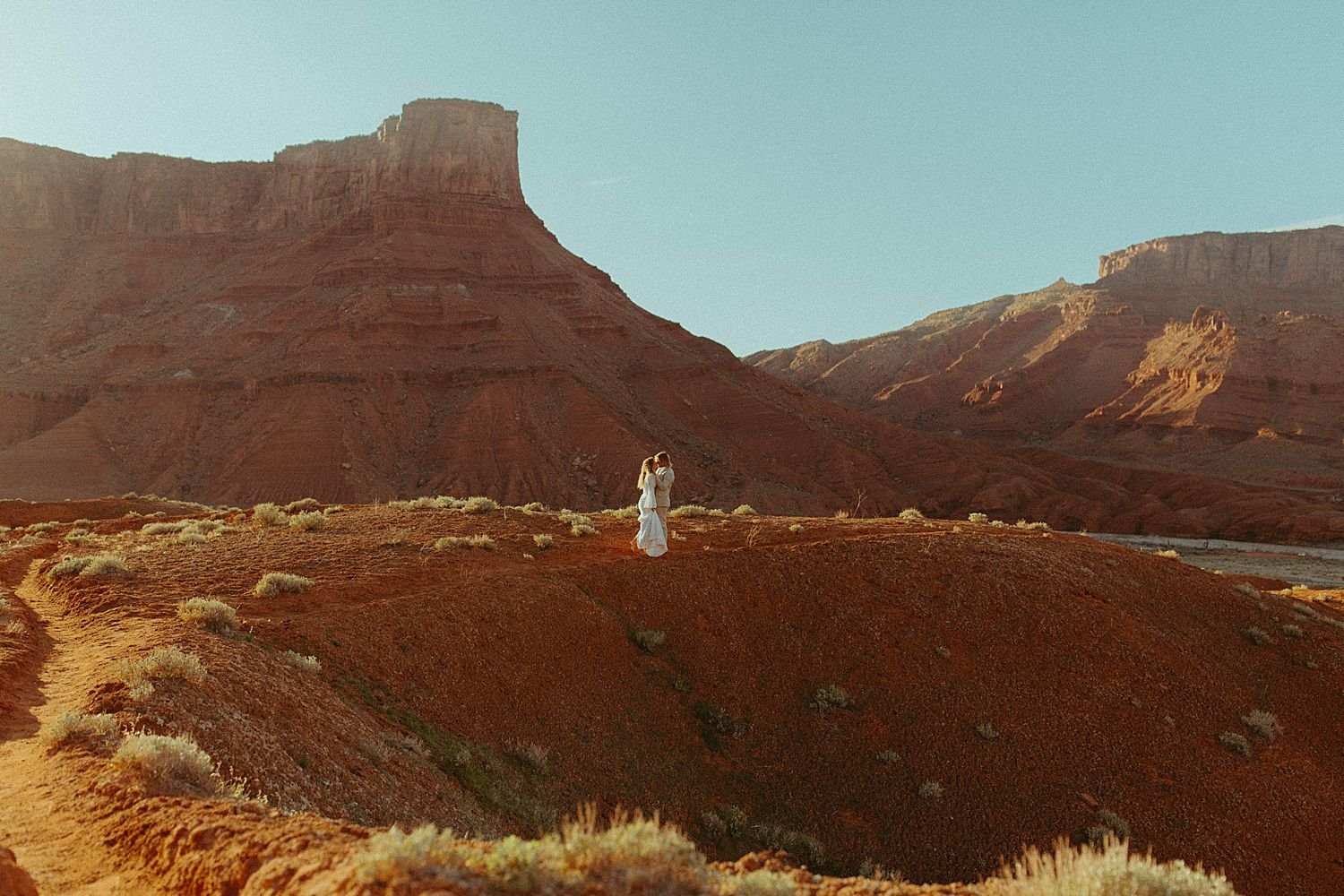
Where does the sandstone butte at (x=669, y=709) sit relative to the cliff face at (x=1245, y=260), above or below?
below

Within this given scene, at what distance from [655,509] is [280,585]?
6077 mm

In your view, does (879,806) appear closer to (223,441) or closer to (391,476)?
(391,476)

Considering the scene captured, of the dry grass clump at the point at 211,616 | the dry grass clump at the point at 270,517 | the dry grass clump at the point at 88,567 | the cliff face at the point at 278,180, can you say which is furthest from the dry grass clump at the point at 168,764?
the cliff face at the point at 278,180

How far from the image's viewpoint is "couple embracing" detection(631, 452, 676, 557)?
15.1m

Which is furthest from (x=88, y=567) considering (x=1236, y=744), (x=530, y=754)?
(x=1236, y=744)

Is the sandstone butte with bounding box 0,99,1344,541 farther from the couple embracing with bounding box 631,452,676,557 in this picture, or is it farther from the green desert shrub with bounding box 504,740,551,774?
the green desert shrub with bounding box 504,740,551,774

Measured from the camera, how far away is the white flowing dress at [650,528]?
1507 centimetres

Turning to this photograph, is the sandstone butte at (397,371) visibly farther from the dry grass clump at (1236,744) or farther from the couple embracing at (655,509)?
the dry grass clump at (1236,744)

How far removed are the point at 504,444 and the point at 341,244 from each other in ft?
101

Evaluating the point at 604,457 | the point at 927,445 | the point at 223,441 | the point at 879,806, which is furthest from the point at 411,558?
the point at 927,445

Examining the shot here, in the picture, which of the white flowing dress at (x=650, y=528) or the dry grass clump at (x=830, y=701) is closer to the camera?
the dry grass clump at (x=830, y=701)

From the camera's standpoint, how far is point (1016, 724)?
12172mm

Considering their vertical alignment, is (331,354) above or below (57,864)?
above

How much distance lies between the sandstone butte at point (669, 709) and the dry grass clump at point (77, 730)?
1.3 inches
